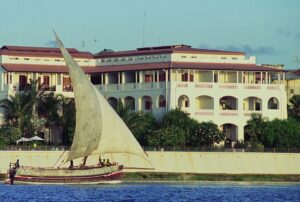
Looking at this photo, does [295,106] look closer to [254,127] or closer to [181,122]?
[254,127]

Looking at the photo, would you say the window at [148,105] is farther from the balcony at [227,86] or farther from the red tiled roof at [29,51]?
the red tiled roof at [29,51]

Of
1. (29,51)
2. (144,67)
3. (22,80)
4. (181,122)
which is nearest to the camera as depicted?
(181,122)

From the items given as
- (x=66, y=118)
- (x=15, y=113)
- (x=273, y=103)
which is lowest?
(x=66, y=118)

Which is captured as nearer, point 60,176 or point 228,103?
point 60,176

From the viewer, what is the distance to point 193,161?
11219cm

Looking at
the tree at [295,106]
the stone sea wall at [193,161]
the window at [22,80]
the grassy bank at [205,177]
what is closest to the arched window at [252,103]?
the tree at [295,106]

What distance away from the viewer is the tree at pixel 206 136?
116 m

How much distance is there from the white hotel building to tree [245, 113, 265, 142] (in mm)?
466

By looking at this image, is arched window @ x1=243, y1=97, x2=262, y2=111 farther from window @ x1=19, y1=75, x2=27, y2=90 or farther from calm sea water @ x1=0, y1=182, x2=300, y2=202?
window @ x1=19, y1=75, x2=27, y2=90

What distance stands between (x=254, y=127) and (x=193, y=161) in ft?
31.8

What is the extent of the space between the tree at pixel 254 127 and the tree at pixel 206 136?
10.7 feet

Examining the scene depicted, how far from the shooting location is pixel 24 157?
108 metres

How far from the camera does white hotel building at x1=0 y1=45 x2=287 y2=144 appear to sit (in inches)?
4749

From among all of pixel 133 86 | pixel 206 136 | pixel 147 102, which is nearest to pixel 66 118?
pixel 133 86
